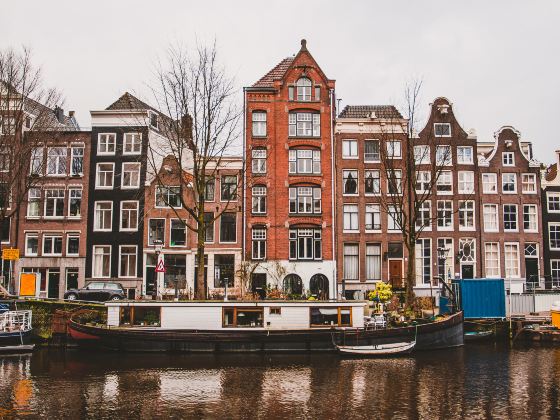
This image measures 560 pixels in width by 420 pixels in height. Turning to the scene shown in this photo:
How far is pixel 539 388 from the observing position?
73.2ft

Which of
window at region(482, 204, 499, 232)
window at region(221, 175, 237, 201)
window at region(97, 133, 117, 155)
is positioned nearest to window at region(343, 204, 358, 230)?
window at region(221, 175, 237, 201)

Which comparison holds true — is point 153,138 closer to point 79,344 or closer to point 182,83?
point 182,83

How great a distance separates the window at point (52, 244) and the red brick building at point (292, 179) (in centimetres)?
1595

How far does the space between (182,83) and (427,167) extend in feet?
74.5

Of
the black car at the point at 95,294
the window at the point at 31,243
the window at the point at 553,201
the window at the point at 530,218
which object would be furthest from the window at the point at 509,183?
the window at the point at 31,243

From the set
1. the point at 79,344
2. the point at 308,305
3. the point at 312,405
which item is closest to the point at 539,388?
the point at 312,405

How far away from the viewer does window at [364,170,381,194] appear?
48.7 metres

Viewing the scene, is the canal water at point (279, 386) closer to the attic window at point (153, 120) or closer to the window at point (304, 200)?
the window at point (304, 200)

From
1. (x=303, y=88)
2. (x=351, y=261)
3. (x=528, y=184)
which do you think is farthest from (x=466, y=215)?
(x=303, y=88)

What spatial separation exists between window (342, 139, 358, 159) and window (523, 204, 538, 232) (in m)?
15.3

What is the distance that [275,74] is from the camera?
5059 centimetres

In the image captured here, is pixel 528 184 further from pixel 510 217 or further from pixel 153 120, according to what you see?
pixel 153 120

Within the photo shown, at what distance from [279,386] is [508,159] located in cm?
3555

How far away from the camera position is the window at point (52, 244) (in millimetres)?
48125
